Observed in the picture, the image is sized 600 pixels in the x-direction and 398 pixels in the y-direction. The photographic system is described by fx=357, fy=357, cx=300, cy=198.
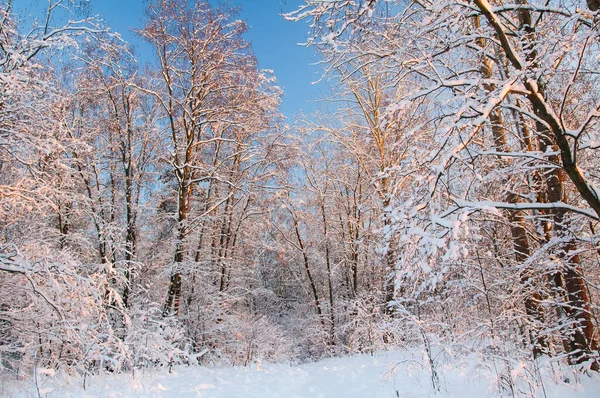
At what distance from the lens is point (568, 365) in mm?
4473

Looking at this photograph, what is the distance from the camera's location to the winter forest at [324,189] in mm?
3197

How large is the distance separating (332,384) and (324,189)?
10783 mm

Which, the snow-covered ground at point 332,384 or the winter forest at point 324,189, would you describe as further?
the snow-covered ground at point 332,384

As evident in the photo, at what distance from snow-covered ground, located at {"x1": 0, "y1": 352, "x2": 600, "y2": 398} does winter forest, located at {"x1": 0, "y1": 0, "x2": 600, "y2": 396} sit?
17 centimetres

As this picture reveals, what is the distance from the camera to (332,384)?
21.3 ft

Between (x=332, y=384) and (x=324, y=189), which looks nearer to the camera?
(x=332, y=384)

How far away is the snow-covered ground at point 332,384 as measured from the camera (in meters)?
4.16

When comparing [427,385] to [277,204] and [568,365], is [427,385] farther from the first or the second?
[277,204]

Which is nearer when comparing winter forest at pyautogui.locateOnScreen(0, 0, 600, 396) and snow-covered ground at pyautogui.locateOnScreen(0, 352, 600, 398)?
winter forest at pyautogui.locateOnScreen(0, 0, 600, 396)

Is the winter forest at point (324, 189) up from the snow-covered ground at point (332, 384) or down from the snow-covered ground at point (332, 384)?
up

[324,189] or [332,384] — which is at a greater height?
[324,189]

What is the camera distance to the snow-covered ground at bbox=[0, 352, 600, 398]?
4.16m

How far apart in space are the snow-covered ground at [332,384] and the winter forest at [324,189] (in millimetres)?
167

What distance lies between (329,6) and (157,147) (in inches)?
334
